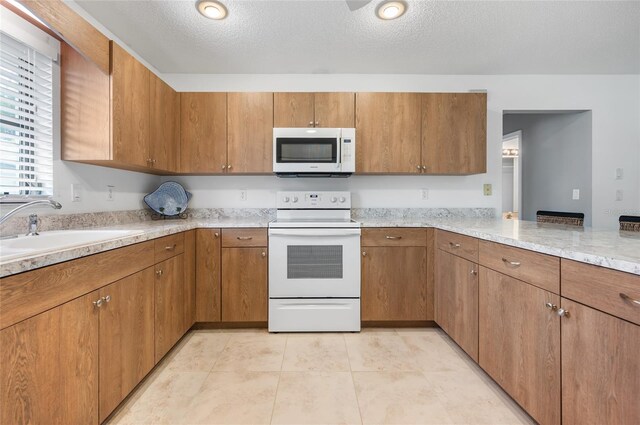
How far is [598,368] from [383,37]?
2.28 m

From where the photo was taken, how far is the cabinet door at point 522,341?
44.9 inches

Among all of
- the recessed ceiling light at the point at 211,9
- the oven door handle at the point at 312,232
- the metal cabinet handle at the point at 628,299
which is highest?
the recessed ceiling light at the point at 211,9

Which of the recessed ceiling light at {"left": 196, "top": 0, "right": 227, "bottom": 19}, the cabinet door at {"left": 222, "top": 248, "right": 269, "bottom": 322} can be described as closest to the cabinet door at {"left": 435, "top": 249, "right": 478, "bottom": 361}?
the cabinet door at {"left": 222, "top": 248, "right": 269, "bottom": 322}

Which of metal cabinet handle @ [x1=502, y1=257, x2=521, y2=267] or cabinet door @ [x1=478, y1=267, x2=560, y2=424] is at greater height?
metal cabinet handle @ [x1=502, y1=257, x2=521, y2=267]

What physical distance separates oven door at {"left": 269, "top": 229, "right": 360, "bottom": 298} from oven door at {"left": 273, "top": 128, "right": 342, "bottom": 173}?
1.84 feet

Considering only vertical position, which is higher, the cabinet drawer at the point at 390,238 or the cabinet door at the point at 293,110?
the cabinet door at the point at 293,110

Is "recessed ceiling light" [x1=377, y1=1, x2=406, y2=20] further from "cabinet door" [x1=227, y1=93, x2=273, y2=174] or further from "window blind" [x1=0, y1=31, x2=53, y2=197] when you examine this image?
"window blind" [x1=0, y1=31, x2=53, y2=197]

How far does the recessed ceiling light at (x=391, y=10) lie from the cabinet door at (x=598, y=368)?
1849 mm

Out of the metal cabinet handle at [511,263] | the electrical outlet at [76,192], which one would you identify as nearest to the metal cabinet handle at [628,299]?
the metal cabinet handle at [511,263]

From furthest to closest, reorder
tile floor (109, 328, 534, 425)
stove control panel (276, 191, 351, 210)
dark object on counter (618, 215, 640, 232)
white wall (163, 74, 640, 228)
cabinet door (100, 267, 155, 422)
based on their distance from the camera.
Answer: white wall (163, 74, 640, 228) → stove control panel (276, 191, 351, 210) → dark object on counter (618, 215, 640, 232) → tile floor (109, 328, 534, 425) → cabinet door (100, 267, 155, 422)

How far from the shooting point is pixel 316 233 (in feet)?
7.35

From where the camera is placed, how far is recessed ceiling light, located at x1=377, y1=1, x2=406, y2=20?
1811 mm

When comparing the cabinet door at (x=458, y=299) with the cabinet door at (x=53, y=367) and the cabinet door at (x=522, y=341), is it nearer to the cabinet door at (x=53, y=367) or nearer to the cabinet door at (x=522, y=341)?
the cabinet door at (x=522, y=341)

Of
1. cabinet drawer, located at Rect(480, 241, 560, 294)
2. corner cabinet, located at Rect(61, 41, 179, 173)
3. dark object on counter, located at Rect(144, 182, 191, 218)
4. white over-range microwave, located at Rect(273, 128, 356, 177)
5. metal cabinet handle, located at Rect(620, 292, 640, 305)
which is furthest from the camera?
dark object on counter, located at Rect(144, 182, 191, 218)
